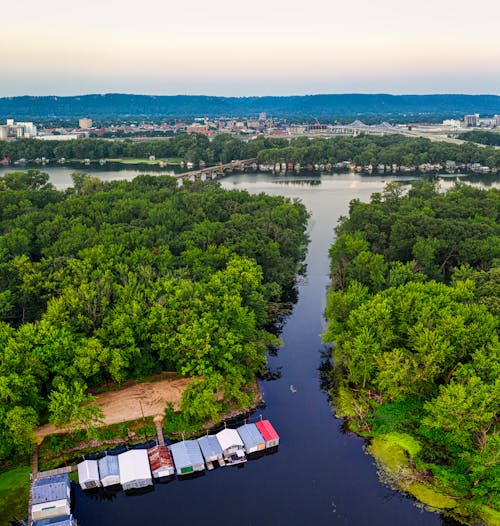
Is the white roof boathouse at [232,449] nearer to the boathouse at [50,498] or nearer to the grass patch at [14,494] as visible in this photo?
the boathouse at [50,498]

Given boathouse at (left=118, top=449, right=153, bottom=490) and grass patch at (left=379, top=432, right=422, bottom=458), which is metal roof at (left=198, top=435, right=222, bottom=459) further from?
grass patch at (left=379, top=432, right=422, bottom=458)

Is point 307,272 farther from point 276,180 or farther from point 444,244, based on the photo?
point 276,180

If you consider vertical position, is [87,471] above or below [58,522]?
above

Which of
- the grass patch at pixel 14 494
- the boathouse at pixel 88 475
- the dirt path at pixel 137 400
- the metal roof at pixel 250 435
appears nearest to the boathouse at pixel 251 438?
the metal roof at pixel 250 435

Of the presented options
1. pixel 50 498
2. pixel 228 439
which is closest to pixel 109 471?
pixel 50 498

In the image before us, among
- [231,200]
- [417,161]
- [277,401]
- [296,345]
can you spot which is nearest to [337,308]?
[296,345]

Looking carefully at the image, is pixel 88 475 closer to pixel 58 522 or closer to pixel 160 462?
pixel 58 522
